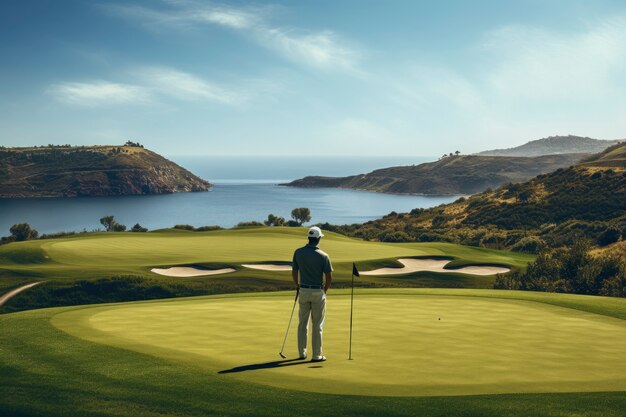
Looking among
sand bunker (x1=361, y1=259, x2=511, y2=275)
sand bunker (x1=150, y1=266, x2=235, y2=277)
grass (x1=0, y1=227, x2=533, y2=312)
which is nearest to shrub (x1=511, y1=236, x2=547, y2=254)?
grass (x1=0, y1=227, x2=533, y2=312)

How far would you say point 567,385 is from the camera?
34.5 ft

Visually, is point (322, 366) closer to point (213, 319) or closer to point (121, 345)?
point (121, 345)

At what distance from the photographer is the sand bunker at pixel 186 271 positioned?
126 ft

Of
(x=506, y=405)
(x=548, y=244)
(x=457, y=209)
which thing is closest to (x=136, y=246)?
(x=506, y=405)

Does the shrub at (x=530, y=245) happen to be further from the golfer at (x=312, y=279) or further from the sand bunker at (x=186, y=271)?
the golfer at (x=312, y=279)

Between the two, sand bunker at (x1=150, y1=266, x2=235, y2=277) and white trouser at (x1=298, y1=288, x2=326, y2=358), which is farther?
sand bunker at (x1=150, y1=266, x2=235, y2=277)

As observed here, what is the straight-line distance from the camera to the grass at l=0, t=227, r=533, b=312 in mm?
33688

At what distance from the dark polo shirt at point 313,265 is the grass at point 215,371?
157 cm

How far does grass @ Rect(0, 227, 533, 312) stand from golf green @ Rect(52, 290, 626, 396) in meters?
14.3

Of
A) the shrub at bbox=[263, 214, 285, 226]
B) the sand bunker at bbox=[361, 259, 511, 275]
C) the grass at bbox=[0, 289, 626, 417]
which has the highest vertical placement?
the shrub at bbox=[263, 214, 285, 226]

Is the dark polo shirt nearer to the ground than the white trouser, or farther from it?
farther from it

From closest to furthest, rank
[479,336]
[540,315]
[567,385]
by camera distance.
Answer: [567,385]
[479,336]
[540,315]

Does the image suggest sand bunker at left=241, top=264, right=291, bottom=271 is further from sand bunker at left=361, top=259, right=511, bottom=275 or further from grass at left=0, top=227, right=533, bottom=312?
sand bunker at left=361, top=259, right=511, bottom=275

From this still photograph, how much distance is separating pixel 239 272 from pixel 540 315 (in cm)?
2348
